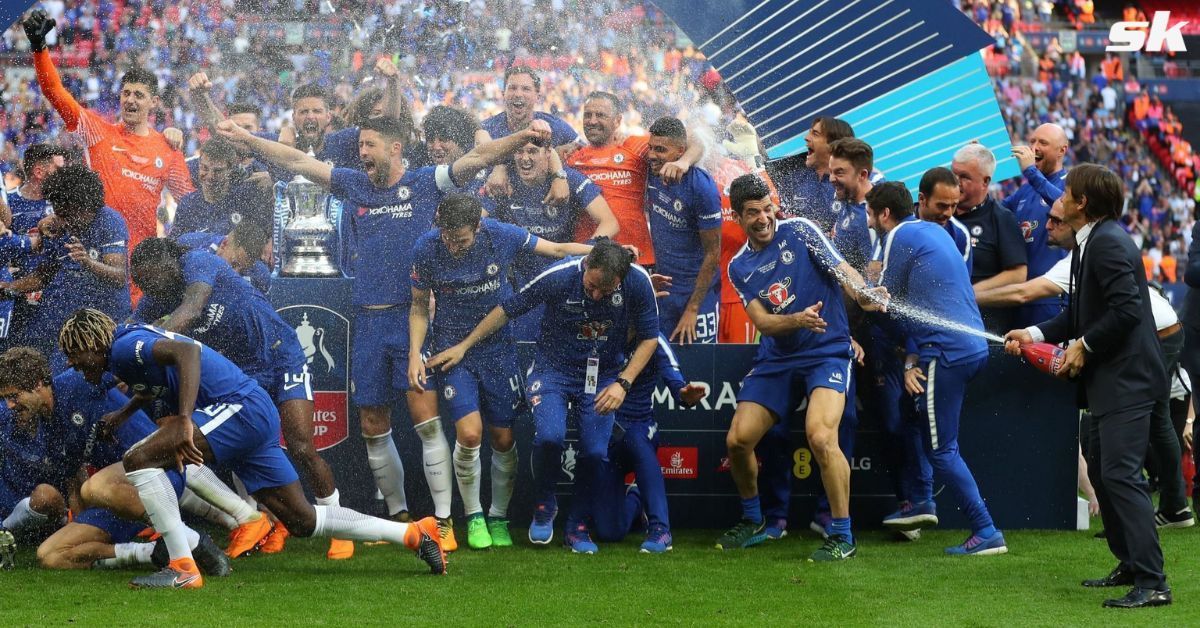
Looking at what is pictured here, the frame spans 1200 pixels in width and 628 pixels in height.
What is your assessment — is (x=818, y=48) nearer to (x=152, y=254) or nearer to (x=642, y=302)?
(x=642, y=302)

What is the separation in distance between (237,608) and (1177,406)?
494cm

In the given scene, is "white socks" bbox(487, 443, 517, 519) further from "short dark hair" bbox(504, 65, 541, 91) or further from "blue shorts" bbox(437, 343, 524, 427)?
"short dark hair" bbox(504, 65, 541, 91)

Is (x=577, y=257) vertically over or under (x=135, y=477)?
over

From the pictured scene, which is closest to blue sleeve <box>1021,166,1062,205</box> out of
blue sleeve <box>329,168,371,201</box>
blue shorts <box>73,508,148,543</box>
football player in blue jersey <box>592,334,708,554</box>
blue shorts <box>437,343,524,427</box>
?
football player in blue jersey <box>592,334,708,554</box>

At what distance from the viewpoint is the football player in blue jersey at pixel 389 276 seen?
6.39m

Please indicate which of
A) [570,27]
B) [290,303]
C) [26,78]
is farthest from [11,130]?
[570,27]

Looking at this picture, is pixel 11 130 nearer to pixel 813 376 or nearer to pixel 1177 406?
pixel 813 376

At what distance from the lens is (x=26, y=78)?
820 cm

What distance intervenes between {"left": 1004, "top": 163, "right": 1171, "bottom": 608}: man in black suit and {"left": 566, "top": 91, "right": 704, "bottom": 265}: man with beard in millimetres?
2862

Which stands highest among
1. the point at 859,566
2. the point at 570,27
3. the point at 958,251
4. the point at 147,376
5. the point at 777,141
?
the point at 570,27

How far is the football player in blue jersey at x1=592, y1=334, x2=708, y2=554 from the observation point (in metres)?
6.09

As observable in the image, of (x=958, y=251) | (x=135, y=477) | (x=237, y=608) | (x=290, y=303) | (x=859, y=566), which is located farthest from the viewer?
(x=290, y=303)

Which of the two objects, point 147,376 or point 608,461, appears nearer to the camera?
point 147,376

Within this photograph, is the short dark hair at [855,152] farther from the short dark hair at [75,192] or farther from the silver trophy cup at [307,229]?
the short dark hair at [75,192]
